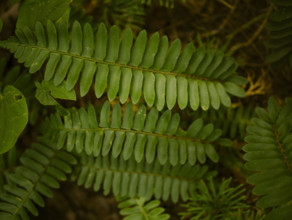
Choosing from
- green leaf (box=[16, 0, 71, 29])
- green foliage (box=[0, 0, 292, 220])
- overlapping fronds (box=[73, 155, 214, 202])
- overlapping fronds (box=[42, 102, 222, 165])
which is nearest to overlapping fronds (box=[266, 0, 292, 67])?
green foliage (box=[0, 0, 292, 220])

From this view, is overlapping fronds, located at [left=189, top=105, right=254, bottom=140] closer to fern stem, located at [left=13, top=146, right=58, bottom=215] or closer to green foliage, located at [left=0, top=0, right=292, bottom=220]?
green foliage, located at [left=0, top=0, right=292, bottom=220]

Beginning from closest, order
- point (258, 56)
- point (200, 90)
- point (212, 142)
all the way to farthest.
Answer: point (200, 90) → point (212, 142) → point (258, 56)

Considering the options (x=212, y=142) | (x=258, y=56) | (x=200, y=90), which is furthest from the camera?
(x=258, y=56)

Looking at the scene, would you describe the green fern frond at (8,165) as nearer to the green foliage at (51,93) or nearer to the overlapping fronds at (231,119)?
the green foliage at (51,93)

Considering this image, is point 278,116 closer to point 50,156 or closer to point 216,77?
point 216,77

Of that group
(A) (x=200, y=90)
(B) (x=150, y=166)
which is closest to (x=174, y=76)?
(A) (x=200, y=90)

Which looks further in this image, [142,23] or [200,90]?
[142,23]

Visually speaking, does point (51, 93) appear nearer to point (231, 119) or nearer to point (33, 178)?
point (33, 178)
